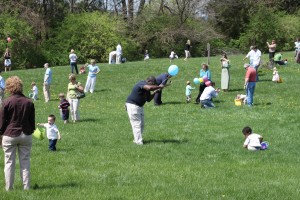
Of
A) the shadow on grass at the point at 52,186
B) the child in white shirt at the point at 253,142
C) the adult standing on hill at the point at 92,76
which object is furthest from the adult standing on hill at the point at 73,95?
the shadow on grass at the point at 52,186

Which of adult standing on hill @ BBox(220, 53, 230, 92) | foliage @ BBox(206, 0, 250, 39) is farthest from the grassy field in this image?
foliage @ BBox(206, 0, 250, 39)

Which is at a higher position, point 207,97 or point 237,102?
point 207,97

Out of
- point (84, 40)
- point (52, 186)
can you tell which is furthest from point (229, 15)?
point (52, 186)

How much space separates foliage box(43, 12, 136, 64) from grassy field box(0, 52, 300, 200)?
2669cm

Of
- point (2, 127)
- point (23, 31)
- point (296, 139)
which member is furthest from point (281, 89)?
point (23, 31)

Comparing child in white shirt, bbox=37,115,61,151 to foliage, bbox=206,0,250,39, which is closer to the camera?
child in white shirt, bbox=37,115,61,151

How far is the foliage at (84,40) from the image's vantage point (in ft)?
169

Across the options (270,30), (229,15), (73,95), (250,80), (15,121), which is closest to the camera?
(15,121)

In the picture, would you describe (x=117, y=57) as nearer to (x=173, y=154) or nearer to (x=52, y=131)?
(x=52, y=131)

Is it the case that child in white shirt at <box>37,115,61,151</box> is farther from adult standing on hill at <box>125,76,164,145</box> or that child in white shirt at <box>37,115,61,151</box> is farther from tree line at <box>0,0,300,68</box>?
tree line at <box>0,0,300,68</box>

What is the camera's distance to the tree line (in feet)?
166

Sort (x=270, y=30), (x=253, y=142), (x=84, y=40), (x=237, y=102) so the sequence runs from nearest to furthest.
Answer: (x=253, y=142), (x=237, y=102), (x=84, y=40), (x=270, y=30)

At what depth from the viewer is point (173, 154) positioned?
1256 centimetres

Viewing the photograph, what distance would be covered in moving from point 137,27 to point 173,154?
47366mm
